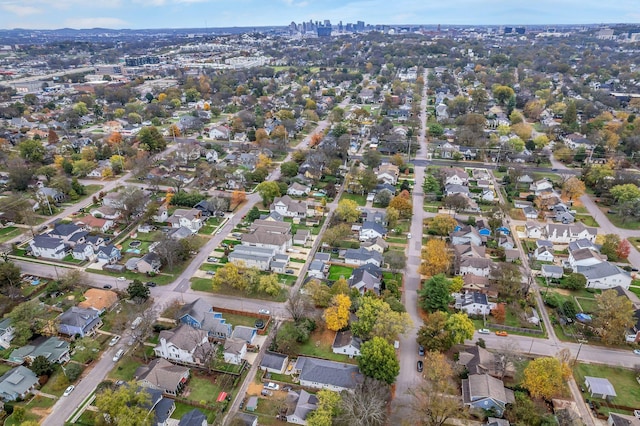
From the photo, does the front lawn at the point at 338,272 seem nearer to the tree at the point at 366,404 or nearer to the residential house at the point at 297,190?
the tree at the point at 366,404

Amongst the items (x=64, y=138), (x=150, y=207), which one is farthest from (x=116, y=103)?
(x=150, y=207)

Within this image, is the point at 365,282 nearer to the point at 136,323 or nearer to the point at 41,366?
the point at 136,323

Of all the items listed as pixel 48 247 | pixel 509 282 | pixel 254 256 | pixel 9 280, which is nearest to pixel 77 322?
pixel 9 280

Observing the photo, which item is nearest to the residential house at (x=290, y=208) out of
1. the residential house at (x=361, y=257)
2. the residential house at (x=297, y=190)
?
the residential house at (x=297, y=190)

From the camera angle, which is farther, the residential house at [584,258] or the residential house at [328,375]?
the residential house at [584,258]

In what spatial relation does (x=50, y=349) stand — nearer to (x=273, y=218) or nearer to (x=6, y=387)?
(x=6, y=387)

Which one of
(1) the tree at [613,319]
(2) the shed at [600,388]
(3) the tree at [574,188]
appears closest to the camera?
(2) the shed at [600,388]
